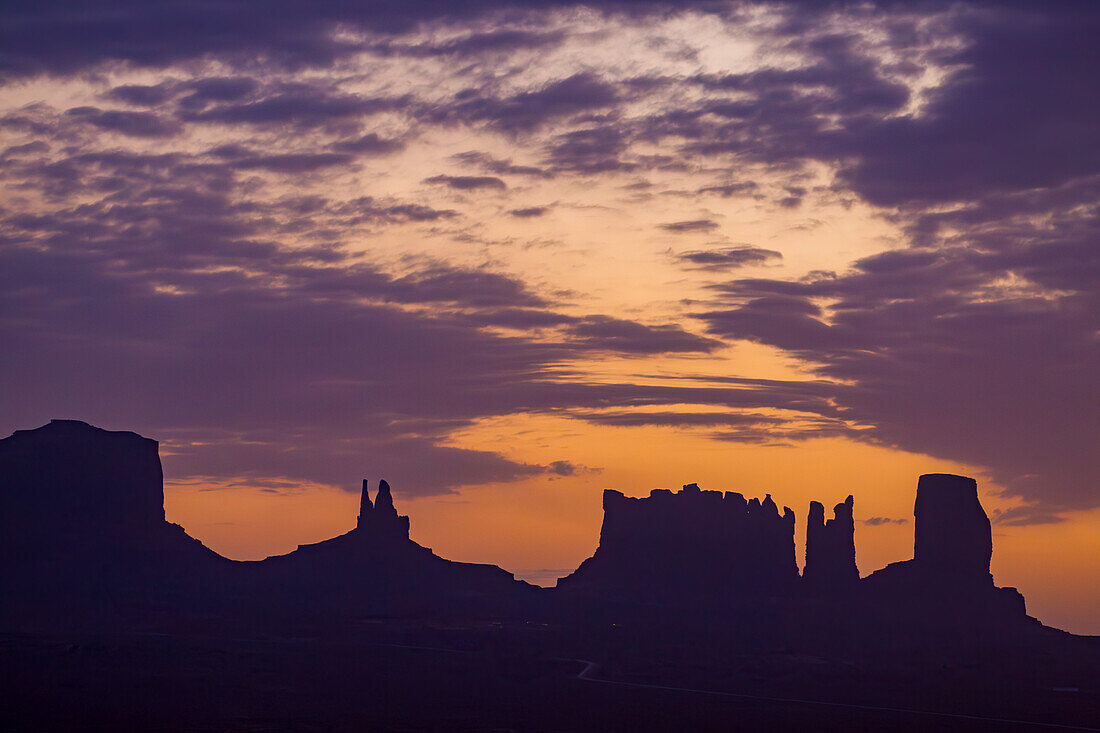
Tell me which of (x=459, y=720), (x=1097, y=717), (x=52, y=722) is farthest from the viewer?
(x=1097, y=717)

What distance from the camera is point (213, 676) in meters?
193

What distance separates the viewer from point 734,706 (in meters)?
192

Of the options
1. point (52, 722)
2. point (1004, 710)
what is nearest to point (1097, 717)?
point (1004, 710)

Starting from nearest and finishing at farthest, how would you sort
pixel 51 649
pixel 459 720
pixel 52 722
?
1. pixel 52 722
2. pixel 459 720
3. pixel 51 649

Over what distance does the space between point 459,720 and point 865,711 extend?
195 ft

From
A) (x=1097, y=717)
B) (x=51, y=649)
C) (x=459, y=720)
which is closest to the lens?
(x=459, y=720)

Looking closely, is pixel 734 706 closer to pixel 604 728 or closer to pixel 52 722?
pixel 604 728

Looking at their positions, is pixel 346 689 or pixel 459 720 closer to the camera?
pixel 459 720

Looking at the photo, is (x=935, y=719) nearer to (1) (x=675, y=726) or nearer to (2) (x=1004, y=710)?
(2) (x=1004, y=710)

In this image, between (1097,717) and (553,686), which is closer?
(1097,717)

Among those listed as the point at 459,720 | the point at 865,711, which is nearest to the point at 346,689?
the point at 459,720

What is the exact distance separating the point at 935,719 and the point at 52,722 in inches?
4497

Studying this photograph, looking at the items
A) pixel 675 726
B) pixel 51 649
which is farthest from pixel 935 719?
pixel 51 649

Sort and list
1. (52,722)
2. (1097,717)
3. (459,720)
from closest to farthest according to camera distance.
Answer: (52,722), (459,720), (1097,717)
